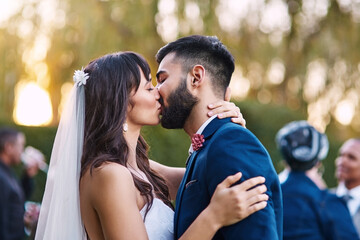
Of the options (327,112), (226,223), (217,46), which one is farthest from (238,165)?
(327,112)

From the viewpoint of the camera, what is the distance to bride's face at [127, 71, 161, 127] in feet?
10.2

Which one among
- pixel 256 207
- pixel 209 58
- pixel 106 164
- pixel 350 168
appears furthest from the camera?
pixel 350 168

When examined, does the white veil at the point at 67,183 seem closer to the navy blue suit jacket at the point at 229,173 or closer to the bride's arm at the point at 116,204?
the bride's arm at the point at 116,204

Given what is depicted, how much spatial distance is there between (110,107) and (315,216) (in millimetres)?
1637

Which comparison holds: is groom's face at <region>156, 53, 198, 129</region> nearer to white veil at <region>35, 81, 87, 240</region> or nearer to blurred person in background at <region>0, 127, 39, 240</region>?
white veil at <region>35, 81, 87, 240</region>

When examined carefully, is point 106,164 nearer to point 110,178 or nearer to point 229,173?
point 110,178

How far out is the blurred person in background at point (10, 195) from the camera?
235 inches

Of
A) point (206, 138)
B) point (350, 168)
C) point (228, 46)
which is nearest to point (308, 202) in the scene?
point (206, 138)

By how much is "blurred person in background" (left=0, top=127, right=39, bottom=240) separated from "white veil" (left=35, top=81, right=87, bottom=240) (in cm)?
288

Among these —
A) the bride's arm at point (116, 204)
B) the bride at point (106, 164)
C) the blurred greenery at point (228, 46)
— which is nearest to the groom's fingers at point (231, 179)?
the bride at point (106, 164)

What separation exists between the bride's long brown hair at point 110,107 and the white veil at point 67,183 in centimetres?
6

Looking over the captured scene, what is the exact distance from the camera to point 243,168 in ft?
8.13

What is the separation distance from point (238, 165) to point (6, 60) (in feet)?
25.5

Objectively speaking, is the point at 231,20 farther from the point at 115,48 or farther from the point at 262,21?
the point at 115,48
